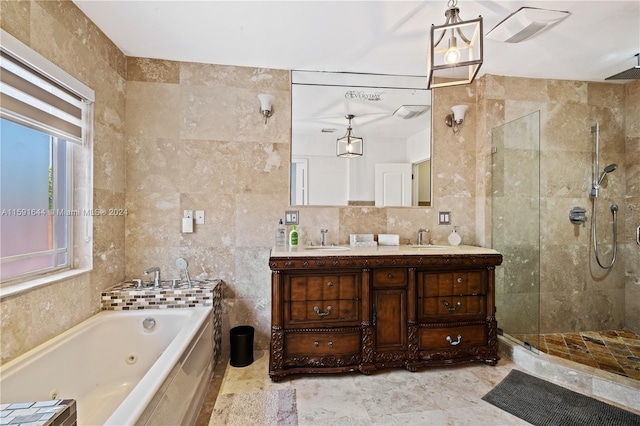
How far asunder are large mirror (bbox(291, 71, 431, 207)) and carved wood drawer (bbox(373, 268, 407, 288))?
74 cm

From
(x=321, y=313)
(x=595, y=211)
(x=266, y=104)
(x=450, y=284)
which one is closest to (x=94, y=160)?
(x=266, y=104)

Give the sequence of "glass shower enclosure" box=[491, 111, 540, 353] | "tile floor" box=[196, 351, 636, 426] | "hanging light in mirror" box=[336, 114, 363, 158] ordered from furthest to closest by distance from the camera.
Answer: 1. "hanging light in mirror" box=[336, 114, 363, 158]
2. "glass shower enclosure" box=[491, 111, 540, 353]
3. "tile floor" box=[196, 351, 636, 426]

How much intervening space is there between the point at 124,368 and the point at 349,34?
2787 mm

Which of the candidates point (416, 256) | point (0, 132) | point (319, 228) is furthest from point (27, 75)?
point (416, 256)

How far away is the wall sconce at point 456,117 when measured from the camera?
269 centimetres

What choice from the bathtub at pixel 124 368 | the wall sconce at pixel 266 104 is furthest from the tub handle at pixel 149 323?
the wall sconce at pixel 266 104

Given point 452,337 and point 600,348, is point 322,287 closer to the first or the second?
point 452,337

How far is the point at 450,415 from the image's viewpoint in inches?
68.6

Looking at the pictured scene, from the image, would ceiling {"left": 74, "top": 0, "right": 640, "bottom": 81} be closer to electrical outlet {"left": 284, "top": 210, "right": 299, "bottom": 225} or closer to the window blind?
the window blind

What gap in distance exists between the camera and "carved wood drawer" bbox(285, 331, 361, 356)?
2.07m

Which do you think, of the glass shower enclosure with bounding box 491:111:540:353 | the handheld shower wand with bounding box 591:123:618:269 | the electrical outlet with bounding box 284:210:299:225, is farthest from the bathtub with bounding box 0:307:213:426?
the handheld shower wand with bounding box 591:123:618:269

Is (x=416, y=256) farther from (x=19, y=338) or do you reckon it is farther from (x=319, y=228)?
(x=19, y=338)

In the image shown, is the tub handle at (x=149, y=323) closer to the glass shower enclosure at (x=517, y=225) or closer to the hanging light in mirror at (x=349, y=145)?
the hanging light in mirror at (x=349, y=145)

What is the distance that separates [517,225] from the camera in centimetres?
255
